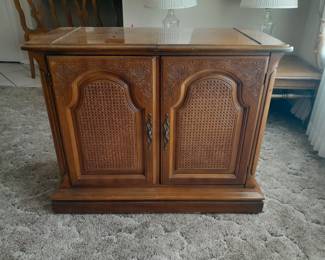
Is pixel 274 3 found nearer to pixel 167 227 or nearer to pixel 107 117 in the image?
pixel 107 117

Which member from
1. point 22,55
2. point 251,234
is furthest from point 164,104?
point 22,55

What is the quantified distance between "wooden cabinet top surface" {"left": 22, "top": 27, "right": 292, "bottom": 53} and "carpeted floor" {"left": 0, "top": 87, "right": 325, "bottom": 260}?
0.73 metres

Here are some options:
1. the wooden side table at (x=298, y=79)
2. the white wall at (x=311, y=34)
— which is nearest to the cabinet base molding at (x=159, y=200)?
the wooden side table at (x=298, y=79)

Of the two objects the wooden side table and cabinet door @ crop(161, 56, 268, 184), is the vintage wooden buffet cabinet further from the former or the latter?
the wooden side table

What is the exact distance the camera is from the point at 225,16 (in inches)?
86.7

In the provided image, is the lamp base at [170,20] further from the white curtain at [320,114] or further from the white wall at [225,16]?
the white curtain at [320,114]

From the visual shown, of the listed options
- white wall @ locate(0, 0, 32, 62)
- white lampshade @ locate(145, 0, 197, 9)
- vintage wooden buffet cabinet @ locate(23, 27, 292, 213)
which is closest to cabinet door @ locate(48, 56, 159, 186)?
vintage wooden buffet cabinet @ locate(23, 27, 292, 213)

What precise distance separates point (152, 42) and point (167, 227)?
768 millimetres

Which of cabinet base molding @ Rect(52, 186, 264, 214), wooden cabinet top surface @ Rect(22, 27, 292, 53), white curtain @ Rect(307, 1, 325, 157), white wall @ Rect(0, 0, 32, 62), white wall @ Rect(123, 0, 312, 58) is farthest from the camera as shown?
white wall @ Rect(0, 0, 32, 62)

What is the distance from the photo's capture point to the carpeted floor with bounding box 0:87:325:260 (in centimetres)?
106

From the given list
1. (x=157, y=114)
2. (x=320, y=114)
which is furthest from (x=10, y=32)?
(x=320, y=114)

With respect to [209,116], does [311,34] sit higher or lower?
higher

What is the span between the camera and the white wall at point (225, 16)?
2.14 metres

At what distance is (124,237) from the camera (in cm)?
112
